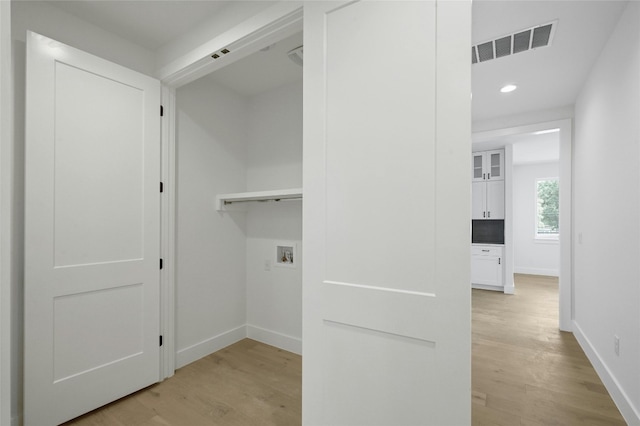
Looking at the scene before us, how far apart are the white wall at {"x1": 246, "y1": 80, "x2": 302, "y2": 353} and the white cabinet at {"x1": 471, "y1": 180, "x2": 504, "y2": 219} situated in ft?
14.4

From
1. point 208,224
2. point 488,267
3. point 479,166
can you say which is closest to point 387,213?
point 208,224

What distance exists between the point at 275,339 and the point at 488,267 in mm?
4454

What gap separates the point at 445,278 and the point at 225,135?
266cm

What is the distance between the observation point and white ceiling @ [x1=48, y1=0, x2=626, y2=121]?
200 cm

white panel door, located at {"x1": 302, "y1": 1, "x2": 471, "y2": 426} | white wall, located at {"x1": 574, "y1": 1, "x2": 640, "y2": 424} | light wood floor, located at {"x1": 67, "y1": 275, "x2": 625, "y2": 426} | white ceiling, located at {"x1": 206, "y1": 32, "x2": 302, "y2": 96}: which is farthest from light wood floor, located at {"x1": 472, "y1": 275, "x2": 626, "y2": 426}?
white ceiling, located at {"x1": 206, "y1": 32, "x2": 302, "y2": 96}

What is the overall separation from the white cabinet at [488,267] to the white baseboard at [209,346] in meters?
4.57

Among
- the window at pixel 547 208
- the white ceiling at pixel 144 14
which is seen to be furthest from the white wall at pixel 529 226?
the white ceiling at pixel 144 14

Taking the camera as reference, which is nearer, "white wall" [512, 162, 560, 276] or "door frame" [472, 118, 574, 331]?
"door frame" [472, 118, 574, 331]

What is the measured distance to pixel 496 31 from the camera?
7.44ft

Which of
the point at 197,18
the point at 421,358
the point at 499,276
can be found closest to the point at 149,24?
the point at 197,18

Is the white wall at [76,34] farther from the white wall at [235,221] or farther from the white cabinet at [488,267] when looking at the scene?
the white cabinet at [488,267]

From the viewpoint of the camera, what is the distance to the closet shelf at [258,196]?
2.42 meters

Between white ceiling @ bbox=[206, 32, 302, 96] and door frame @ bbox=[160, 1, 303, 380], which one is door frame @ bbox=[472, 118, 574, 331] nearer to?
white ceiling @ bbox=[206, 32, 302, 96]

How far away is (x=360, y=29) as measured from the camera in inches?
55.1
